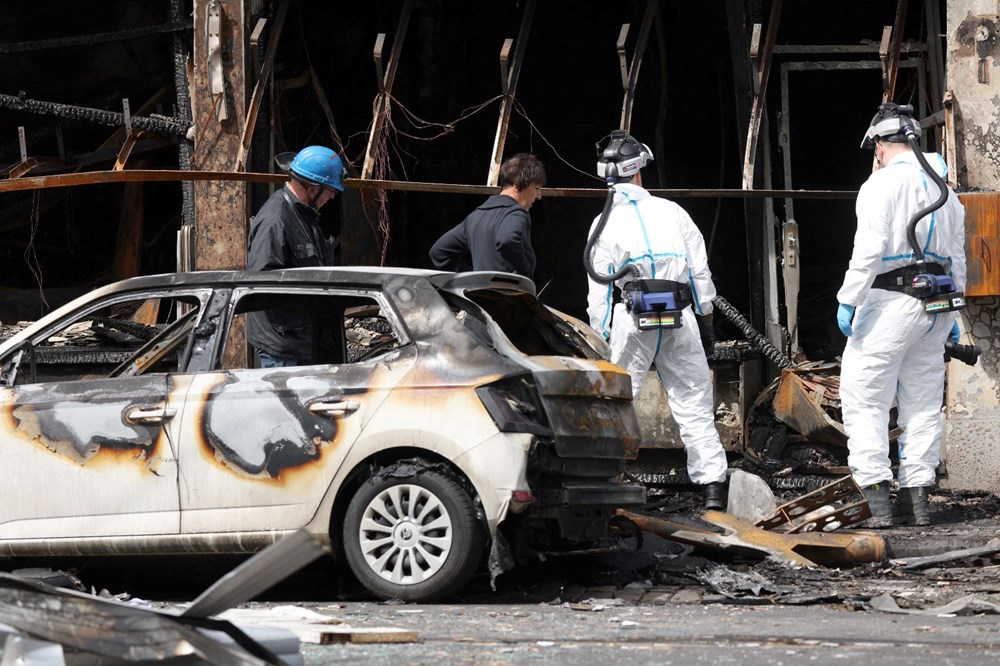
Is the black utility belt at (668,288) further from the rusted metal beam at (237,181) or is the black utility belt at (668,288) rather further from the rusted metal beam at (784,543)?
the rusted metal beam at (784,543)

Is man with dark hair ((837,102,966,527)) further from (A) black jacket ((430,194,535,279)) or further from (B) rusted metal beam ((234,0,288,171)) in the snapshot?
(B) rusted metal beam ((234,0,288,171))

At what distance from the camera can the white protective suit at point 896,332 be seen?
8.70 metres

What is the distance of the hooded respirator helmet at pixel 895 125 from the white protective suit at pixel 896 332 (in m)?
0.12

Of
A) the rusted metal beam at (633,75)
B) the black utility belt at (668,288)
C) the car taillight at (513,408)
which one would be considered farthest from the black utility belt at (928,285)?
the car taillight at (513,408)

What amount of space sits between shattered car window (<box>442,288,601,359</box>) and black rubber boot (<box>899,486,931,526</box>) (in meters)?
2.51

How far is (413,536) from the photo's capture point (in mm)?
6695

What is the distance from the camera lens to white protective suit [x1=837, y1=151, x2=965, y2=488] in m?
8.70

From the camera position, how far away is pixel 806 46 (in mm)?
12422

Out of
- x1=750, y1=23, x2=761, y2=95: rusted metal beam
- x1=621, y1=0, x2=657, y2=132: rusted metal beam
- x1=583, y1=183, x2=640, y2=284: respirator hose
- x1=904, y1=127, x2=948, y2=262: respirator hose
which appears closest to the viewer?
x1=904, y1=127, x2=948, y2=262: respirator hose

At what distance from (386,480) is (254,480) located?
596mm

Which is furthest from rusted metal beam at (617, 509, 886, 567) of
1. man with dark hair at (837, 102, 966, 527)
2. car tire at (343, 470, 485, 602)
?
car tire at (343, 470, 485, 602)

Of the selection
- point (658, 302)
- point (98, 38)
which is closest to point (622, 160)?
point (658, 302)

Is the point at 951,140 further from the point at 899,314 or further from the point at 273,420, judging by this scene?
the point at 273,420

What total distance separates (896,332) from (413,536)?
136 inches
